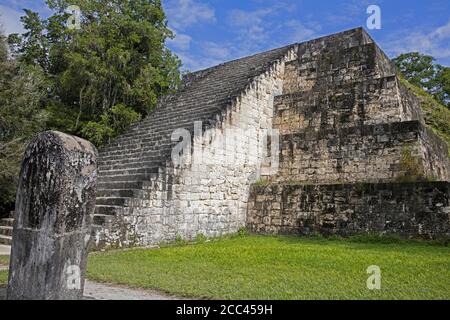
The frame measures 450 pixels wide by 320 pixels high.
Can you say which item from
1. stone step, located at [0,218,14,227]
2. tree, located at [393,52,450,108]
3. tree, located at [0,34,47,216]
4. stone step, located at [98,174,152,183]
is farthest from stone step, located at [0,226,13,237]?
tree, located at [393,52,450,108]

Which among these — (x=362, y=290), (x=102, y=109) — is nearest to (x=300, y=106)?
(x=102, y=109)

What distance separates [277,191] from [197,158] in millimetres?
2398

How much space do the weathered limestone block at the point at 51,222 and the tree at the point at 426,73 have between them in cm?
2566

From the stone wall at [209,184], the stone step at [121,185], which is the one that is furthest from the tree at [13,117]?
the stone wall at [209,184]

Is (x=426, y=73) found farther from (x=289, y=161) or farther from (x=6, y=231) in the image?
(x=6, y=231)

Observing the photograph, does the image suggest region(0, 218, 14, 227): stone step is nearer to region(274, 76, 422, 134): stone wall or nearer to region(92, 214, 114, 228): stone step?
region(92, 214, 114, 228): stone step

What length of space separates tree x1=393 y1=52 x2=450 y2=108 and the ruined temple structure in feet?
44.7

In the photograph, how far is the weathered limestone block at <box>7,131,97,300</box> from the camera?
125 inches

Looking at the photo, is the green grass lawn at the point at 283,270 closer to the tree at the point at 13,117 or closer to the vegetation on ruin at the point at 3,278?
the vegetation on ruin at the point at 3,278

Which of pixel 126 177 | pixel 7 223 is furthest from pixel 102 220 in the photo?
pixel 7 223

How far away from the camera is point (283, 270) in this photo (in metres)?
5.64

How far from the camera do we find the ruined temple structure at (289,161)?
8555mm

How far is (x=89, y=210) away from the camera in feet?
11.4

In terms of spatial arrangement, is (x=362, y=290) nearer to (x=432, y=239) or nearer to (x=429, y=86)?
(x=432, y=239)
